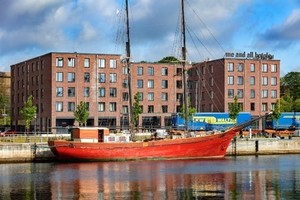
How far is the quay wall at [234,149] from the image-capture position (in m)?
74.0

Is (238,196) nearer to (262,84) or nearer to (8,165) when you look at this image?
(8,165)

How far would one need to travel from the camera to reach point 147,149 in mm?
Result: 77438

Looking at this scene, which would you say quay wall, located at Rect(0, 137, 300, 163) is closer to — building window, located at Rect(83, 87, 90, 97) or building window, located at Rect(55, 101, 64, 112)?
building window, located at Rect(55, 101, 64, 112)

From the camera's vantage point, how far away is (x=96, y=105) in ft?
405

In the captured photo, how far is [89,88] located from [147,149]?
47882 mm

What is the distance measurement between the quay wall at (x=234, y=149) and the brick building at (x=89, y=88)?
37979 millimetres

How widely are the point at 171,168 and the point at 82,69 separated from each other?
59544mm

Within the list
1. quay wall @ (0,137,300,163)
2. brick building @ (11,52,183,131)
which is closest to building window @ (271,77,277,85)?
brick building @ (11,52,183,131)

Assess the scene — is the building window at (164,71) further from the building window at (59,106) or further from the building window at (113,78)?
the building window at (59,106)

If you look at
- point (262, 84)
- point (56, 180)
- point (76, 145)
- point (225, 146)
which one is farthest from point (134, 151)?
point (262, 84)

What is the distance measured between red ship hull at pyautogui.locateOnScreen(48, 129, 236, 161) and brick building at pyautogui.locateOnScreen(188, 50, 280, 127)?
175 ft

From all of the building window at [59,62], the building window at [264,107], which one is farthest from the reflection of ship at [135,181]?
the building window at [264,107]

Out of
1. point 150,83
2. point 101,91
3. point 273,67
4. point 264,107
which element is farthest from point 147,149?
point 273,67

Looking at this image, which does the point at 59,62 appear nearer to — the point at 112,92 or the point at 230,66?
the point at 112,92
